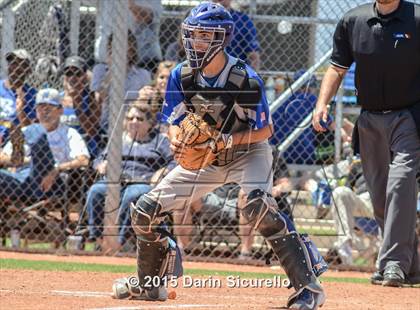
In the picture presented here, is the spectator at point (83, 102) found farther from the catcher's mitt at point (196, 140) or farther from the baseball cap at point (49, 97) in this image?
the catcher's mitt at point (196, 140)

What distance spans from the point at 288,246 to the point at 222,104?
994 millimetres

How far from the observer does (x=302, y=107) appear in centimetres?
969

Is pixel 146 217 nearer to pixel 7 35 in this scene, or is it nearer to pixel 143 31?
pixel 143 31

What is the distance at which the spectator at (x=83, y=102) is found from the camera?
32.1 feet

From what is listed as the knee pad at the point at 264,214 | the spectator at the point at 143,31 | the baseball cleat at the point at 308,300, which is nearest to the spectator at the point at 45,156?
the spectator at the point at 143,31

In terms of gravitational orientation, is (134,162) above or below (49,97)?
below

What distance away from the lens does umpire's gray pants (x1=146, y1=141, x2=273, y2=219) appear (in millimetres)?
5516

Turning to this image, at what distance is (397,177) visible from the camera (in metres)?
6.93

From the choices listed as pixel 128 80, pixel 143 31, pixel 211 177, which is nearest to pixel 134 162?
pixel 128 80

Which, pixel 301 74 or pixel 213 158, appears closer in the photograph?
pixel 213 158

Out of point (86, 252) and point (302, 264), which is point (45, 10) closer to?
point (86, 252)

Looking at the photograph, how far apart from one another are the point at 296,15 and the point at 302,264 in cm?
577

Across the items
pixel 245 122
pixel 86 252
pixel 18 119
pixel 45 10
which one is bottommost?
pixel 86 252

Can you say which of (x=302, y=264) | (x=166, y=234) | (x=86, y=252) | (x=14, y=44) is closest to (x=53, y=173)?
(x=86, y=252)
